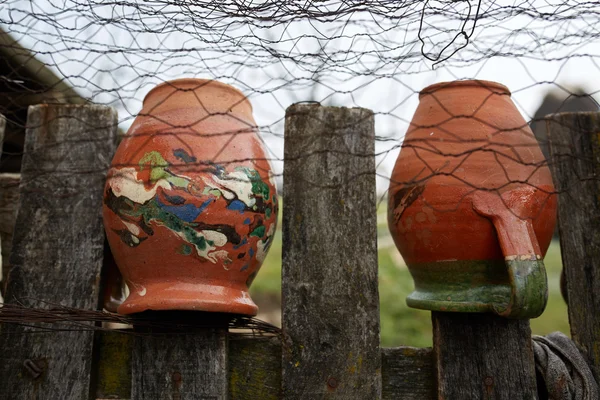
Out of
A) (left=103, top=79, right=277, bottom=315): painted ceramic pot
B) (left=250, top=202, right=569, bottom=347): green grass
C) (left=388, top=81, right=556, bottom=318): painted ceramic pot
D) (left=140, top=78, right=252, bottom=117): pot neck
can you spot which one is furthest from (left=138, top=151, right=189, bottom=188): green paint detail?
(left=250, top=202, right=569, bottom=347): green grass

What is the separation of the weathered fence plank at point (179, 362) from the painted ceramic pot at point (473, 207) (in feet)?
1.08

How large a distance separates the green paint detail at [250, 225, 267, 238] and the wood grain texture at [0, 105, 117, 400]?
0.28 metres

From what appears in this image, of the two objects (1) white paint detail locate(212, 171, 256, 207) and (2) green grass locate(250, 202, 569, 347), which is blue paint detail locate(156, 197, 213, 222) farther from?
(2) green grass locate(250, 202, 569, 347)

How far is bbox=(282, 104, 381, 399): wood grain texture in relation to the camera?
0.91 meters

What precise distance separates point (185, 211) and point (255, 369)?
0.28 m

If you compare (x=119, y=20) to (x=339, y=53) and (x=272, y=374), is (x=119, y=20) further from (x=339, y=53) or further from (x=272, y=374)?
(x=272, y=374)

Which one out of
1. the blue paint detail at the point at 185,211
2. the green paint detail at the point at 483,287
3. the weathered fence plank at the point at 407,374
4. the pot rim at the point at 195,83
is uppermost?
the pot rim at the point at 195,83

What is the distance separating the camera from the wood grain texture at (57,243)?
3.11ft

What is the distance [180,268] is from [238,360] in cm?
19

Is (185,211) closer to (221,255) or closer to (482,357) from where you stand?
(221,255)

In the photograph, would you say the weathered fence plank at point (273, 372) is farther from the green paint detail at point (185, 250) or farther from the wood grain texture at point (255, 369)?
the green paint detail at point (185, 250)

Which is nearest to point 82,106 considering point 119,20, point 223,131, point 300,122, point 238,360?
point 119,20

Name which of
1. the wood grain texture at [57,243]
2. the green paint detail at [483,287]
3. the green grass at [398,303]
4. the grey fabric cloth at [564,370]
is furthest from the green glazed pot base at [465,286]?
the green grass at [398,303]

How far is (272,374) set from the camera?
3.03 ft
